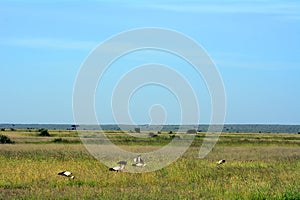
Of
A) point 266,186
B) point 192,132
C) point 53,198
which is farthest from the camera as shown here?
point 192,132

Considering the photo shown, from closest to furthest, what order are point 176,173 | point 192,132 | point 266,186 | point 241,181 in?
point 266,186 < point 241,181 < point 176,173 < point 192,132

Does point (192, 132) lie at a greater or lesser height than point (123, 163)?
greater

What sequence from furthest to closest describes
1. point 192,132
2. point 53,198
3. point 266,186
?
point 192,132 < point 266,186 < point 53,198

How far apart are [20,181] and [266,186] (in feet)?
26.2

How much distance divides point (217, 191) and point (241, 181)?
2.70 meters

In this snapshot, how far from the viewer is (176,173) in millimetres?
22281

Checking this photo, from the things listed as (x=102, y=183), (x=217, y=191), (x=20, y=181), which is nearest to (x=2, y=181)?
(x=20, y=181)

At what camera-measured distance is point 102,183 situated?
19578 mm

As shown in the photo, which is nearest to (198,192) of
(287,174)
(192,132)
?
(287,174)

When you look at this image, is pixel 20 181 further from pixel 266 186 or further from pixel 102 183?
pixel 266 186

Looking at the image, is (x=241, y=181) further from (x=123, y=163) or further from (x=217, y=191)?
(x=123, y=163)

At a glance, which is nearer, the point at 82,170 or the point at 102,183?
the point at 102,183

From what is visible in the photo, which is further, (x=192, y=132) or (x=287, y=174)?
(x=192, y=132)

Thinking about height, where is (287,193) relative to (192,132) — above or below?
below
